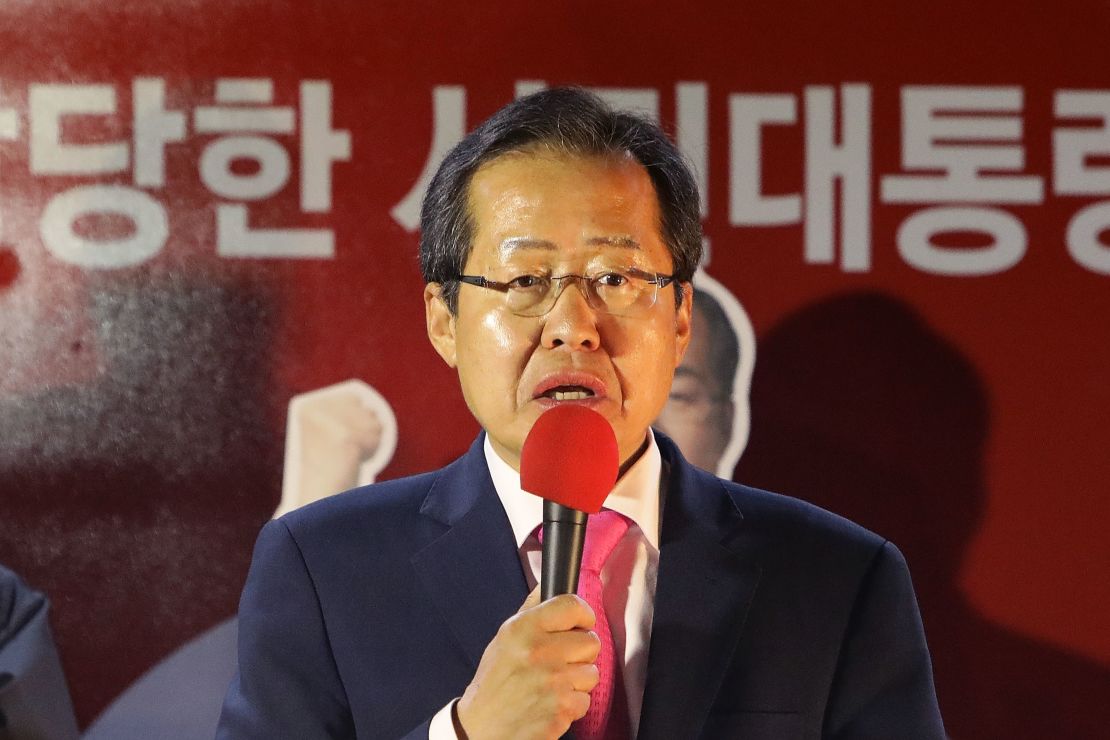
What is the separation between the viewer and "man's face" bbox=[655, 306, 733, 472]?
245 centimetres

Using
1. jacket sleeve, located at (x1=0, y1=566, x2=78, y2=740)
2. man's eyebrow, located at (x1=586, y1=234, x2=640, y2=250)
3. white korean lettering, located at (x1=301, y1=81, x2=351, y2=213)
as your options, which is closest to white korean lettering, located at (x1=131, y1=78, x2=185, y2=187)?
white korean lettering, located at (x1=301, y1=81, x2=351, y2=213)

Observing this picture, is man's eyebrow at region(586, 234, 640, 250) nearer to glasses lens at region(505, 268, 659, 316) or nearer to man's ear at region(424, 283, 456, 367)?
glasses lens at region(505, 268, 659, 316)

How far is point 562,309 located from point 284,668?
1.57 ft

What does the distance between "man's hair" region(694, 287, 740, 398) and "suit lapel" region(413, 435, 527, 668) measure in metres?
1.05

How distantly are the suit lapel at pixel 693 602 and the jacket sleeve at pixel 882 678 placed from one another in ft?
0.41

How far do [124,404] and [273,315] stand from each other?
325mm

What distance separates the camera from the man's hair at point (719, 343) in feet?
8.04

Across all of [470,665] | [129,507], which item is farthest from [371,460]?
[470,665]

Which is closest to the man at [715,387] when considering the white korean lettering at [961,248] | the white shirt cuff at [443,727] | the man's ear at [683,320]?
the white korean lettering at [961,248]

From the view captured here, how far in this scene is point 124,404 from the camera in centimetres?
242

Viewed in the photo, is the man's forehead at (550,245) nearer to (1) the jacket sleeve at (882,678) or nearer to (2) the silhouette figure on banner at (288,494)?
(1) the jacket sleeve at (882,678)

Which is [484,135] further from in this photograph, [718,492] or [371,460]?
[371,460]

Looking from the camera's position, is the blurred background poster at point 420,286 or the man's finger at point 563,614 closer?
the man's finger at point 563,614

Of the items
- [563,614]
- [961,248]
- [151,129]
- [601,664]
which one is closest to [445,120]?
[151,129]
